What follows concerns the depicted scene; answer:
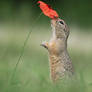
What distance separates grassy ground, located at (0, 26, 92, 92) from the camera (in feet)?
11.9

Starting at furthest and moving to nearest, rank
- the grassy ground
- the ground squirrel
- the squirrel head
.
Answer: the squirrel head, the ground squirrel, the grassy ground

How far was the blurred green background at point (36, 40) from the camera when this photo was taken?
→ 4.39 metres

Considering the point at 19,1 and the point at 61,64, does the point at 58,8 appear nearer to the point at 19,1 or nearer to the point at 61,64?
the point at 19,1

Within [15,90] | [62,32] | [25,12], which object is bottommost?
[15,90]

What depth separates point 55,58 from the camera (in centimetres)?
462

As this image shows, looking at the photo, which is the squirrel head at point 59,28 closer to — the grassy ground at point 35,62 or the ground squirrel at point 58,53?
the ground squirrel at point 58,53

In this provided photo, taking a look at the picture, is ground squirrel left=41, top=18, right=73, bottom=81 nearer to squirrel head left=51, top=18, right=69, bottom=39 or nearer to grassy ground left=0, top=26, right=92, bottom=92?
squirrel head left=51, top=18, right=69, bottom=39

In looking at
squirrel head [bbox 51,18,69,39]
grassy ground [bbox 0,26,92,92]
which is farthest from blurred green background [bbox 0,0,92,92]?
squirrel head [bbox 51,18,69,39]

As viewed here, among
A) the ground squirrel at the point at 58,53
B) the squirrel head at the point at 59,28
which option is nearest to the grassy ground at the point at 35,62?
the ground squirrel at the point at 58,53

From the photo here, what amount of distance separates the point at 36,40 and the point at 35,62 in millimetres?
3124

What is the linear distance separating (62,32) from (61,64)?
0.48 metres

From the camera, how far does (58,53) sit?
4723mm

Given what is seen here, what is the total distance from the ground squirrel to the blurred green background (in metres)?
0.24

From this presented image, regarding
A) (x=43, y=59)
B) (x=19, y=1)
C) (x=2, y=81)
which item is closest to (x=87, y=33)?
(x=19, y=1)
